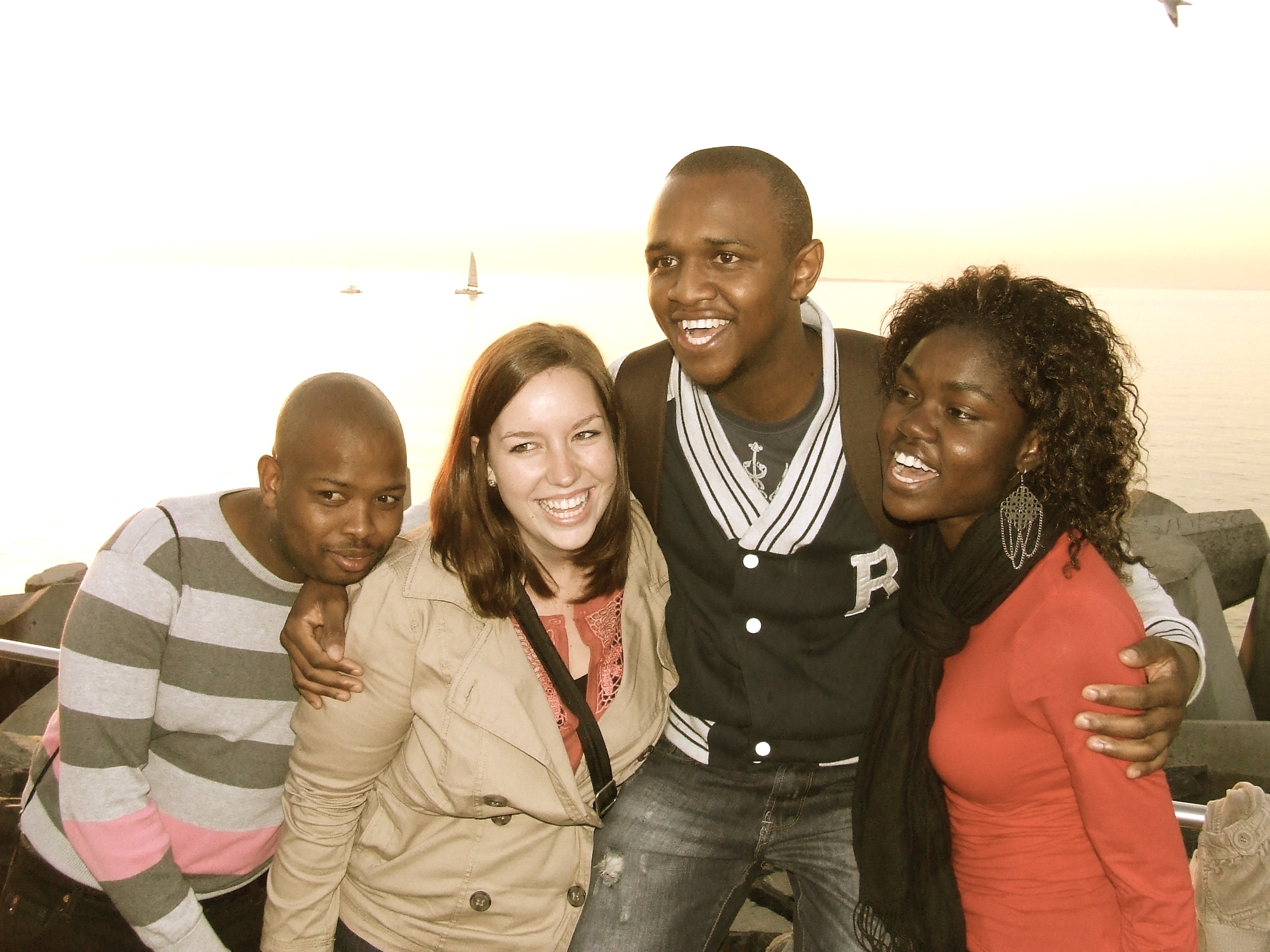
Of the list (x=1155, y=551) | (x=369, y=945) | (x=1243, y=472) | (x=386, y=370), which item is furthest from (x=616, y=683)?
(x=386, y=370)

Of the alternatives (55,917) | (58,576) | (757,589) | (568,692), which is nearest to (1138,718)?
(757,589)

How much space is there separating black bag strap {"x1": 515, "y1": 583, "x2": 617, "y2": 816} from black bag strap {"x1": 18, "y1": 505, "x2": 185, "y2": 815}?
0.81 meters

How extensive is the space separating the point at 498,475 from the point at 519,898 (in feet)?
3.59

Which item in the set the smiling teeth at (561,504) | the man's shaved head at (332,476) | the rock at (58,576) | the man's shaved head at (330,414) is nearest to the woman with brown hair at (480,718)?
the smiling teeth at (561,504)

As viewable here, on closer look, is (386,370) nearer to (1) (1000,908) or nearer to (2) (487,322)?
(2) (487,322)

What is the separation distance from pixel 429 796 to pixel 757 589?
1018 mm

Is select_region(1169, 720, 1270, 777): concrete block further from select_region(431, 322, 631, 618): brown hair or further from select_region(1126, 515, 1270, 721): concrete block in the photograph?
select_region(431, 322, 631, 618): brown hair

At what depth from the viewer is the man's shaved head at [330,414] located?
7.29 ft

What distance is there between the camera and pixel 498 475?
2.40m

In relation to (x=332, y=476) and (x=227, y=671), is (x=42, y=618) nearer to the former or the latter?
(x=227, y=671)

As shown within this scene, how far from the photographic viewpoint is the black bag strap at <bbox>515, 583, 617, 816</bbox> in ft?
7.69

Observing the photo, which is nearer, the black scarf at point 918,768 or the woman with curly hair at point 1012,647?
the woman with curly hair at point 1012,647

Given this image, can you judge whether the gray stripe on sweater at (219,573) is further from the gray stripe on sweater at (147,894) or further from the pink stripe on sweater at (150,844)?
the gray stripe on sweater at (147,894)

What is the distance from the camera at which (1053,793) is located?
2.06 metres
